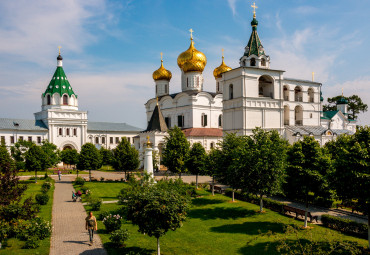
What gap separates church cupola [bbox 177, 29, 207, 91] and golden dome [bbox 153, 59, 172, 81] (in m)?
4.33

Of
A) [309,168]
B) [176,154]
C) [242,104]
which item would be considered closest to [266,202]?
[309,168]

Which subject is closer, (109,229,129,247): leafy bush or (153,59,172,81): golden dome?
(109,229,129,247): leafy bush

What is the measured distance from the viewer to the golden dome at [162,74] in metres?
54.2

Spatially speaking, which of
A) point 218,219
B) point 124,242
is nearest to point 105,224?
point 124,242

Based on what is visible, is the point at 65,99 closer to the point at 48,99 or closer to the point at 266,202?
the point at 48,99

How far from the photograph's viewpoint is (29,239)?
13359mm

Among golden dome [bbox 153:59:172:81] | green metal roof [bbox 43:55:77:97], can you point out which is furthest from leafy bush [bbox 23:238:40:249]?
green metal roof [bbox 43:55:77:97]

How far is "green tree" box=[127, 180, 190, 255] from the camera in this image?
10797 millimetres

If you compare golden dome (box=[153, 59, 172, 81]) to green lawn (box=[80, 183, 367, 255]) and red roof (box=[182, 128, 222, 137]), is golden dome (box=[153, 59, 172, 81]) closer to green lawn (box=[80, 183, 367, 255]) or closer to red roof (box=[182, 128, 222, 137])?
red roof (box=[182, 128, 222, 137])

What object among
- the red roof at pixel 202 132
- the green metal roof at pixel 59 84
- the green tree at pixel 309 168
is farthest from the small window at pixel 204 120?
the green tree at pixel 309 168

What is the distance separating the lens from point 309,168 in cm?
1652

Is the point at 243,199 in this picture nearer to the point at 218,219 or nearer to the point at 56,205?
the point at 218,219

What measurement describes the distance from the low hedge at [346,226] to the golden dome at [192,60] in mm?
36388

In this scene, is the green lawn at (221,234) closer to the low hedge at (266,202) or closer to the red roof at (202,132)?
the low hedge at (266,202)
